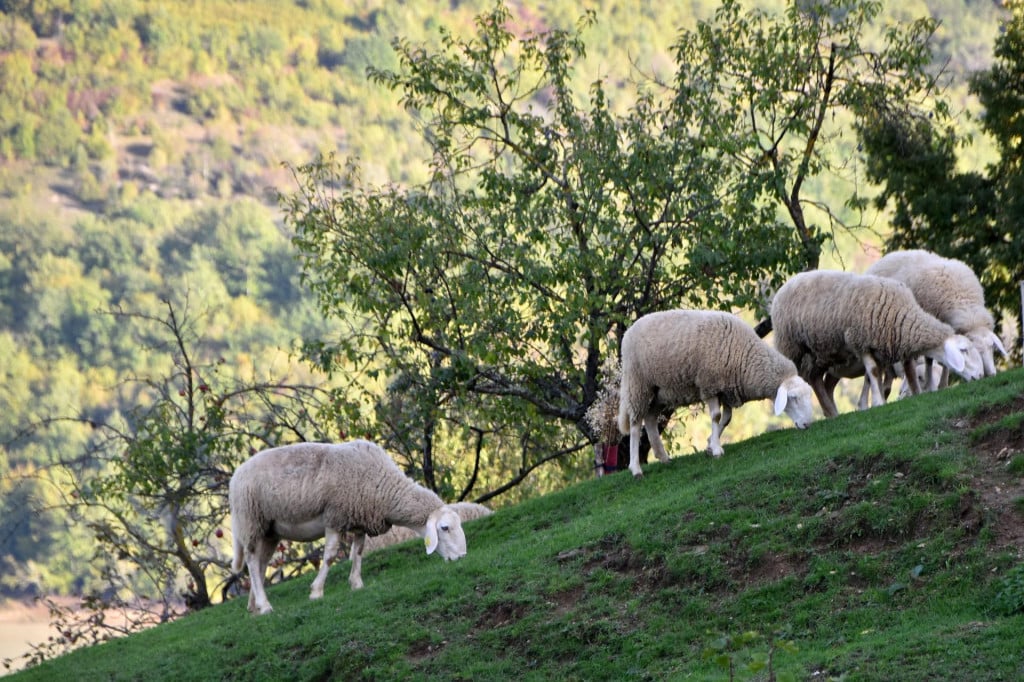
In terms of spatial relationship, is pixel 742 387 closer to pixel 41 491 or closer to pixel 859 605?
pixel 859 605

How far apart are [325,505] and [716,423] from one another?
4388 millimetres

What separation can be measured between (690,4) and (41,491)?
13423cm

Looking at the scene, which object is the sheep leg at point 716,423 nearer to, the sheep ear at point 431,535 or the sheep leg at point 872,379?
the sheep leg at point 872,379

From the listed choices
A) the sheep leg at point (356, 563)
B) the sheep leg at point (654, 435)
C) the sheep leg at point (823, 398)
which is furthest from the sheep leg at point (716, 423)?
the sheep leg at point (356, 563)

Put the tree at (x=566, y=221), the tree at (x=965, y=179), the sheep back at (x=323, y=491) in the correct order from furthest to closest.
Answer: the tree at (x=965, y=179)
the tree at (x=566, y=221)
the sheep back at (x=323, y=491)

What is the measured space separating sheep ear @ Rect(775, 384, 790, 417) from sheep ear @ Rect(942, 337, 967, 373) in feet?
6.94

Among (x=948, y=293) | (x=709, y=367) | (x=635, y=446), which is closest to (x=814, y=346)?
(x=948, y=293)

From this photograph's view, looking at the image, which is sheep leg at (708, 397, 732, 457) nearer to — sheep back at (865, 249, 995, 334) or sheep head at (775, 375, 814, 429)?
sheep head at (775, 375, 814, 429)

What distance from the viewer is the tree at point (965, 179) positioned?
79.7ft

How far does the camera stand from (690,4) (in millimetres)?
191625

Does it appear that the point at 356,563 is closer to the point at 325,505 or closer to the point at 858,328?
the point at 325,505

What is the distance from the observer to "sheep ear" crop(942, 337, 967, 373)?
16047 mm

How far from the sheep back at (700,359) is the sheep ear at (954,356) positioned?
6.36ft

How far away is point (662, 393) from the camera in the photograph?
1569 cm
